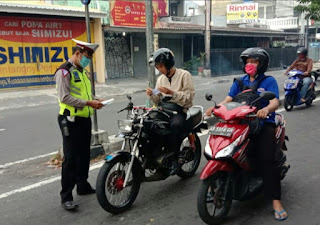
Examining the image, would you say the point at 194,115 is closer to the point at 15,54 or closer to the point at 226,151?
the point at 226,151

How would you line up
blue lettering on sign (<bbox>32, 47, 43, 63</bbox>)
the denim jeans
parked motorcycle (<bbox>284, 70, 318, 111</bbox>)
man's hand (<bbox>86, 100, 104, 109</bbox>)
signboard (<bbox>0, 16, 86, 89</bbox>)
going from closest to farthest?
1. man's hand (<bbox>86, 100, 104, 109</bbox>)
2. parked motorcycle (<bbox>284, 70, 318, 111</bbox>)
3. the denim jeans
4. signboard (<bbox>0, 16, 86, 89</bbox>)
5. blue lettering on sign (<bbox>32, 47, 43, 63</bbox>)

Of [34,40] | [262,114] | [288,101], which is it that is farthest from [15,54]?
[262,114]

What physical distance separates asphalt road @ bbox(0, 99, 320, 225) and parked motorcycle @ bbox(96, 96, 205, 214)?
0.66 feet

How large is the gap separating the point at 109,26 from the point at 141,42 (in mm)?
3142

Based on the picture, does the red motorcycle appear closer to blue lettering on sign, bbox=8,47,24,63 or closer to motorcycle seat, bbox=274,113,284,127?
motorcycle seat, bbox=274,113,284,127

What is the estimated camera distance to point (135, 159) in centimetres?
356

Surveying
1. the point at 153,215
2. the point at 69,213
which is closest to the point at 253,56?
the point at 153,215

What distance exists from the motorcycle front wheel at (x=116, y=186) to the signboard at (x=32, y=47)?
40.4 ft

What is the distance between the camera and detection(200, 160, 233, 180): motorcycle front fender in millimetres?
3018

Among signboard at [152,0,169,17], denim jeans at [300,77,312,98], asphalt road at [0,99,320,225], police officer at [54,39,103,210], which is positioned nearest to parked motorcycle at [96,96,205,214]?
asphalt road at [0,99,320,225]

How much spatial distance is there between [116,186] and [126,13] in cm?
1494

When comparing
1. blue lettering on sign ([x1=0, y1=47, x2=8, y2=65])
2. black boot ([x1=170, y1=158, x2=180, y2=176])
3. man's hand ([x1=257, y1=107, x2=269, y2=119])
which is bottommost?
black boot ([x1=170, y1=158, x2=180, y2=176])

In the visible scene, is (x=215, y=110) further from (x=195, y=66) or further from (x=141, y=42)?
(x=195, y=66)

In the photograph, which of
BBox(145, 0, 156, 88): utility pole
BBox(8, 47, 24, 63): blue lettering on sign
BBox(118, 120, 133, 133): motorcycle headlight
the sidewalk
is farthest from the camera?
BBox(8, 47, 24, 63): blue lettering on sign
